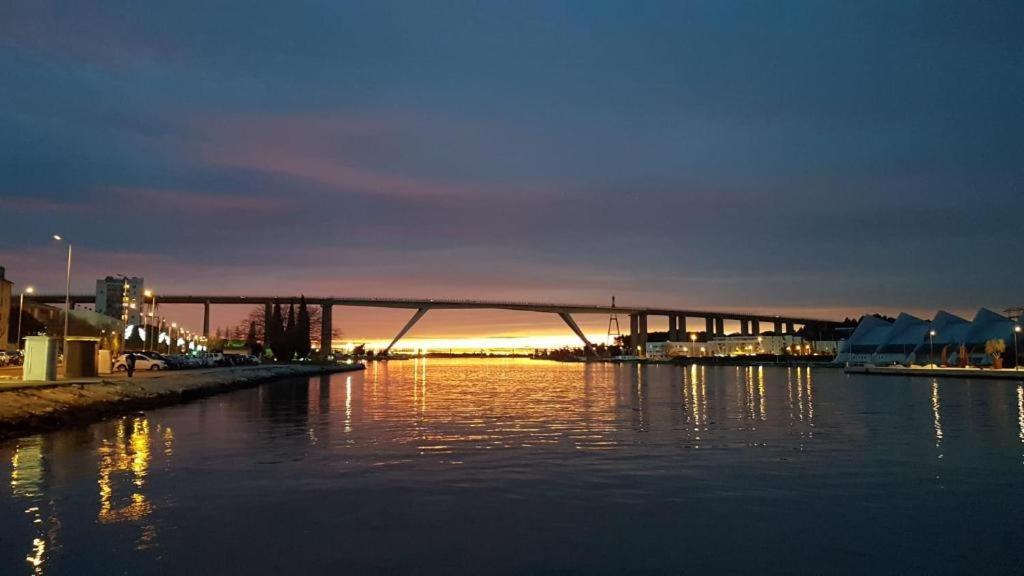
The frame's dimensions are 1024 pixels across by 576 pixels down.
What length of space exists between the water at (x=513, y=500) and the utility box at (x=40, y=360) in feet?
39.0

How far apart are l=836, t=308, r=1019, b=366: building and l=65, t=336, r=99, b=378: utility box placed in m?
115

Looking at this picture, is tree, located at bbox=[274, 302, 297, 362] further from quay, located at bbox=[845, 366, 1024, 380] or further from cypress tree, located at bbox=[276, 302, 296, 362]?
quay, located at bbox=[845, 366, 1024, 380]

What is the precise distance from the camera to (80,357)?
48.6 meters

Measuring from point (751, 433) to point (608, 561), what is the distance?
19921mm

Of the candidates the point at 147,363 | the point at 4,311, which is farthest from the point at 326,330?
the point at 147,363

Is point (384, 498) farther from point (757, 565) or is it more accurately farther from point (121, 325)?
point (121, 325)

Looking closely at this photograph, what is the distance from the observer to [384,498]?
657 inches

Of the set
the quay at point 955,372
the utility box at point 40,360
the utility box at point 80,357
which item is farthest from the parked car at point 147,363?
the quay at point 955,372

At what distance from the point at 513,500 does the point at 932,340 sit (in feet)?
514

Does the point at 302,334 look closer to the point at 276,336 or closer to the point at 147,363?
the point at 276,336

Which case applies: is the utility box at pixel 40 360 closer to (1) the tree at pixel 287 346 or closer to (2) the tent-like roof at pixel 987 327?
(1) the tree at pixel 287 346

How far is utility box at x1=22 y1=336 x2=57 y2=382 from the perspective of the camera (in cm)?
4084

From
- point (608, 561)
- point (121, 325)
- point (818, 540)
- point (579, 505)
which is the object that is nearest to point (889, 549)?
point (818, 540)

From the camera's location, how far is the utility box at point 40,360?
1608 inches
